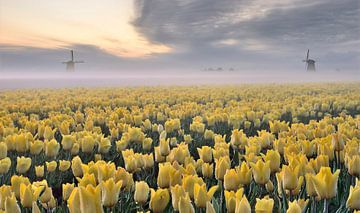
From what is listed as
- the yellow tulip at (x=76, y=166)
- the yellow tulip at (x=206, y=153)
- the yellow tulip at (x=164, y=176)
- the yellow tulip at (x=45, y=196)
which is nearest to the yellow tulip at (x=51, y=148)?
the yellow tulip at (x=76, y=166)

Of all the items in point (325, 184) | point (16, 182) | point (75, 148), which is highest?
point (325, 184)

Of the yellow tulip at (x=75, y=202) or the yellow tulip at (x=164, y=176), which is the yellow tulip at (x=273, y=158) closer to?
the yellow tulip at (x=164, y=176)

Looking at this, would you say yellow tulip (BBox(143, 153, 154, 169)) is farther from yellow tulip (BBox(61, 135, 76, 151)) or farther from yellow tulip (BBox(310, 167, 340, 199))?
yellow tulip (BBox(310, 167, 340, 199))

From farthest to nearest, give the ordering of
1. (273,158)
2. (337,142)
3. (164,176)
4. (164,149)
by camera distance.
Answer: (164,149) < (337,142) < (273,158) < (164,176)

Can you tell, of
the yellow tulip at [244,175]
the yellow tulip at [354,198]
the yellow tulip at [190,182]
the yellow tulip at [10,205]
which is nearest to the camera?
the yellow tulip at [10,205]

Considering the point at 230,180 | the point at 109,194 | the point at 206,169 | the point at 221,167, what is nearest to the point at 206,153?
the point at 206,169

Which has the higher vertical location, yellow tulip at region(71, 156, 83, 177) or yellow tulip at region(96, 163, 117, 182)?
yellow tulip at region(96, 163, 117, 182)

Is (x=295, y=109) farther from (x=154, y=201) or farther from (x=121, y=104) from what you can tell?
(x=154, y=201)

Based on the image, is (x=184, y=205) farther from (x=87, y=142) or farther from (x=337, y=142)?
(x=87, y=142)

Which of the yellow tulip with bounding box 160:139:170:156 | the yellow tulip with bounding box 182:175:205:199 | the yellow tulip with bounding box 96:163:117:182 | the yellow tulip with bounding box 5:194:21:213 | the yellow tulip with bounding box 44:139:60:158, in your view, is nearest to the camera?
the yellow tulip with bounding box 5:194:21:213

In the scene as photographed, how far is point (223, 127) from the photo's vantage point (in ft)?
27.6

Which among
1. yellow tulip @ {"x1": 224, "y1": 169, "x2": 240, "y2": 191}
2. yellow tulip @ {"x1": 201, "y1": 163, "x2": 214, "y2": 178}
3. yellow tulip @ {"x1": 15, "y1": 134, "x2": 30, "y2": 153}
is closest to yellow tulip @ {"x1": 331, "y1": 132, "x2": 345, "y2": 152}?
yellow tulip @ {"x1": 201, "y1": 163, "x2": 214, "y2": 178}

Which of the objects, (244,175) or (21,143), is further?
(21,143)

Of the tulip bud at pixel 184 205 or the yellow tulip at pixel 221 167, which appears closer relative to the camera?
the tulip bud at pixel 184 205
